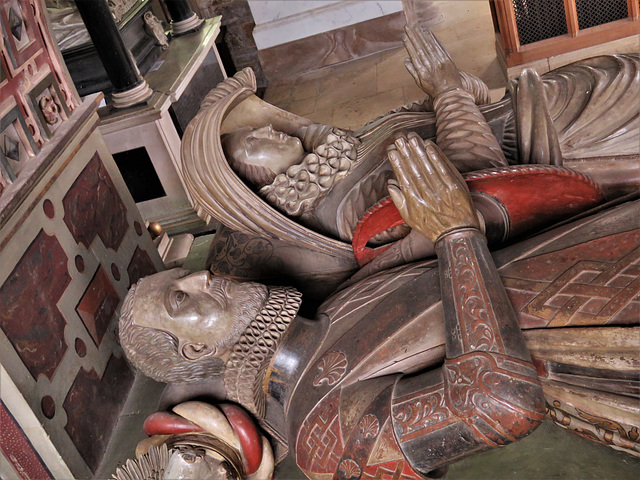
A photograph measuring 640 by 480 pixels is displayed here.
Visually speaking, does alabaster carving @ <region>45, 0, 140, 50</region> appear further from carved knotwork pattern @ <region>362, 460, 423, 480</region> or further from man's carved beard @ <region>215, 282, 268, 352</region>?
carved knotwork pattern @ <region>362, 460, 423, 480</region>

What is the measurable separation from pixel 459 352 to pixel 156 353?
1.02 meters

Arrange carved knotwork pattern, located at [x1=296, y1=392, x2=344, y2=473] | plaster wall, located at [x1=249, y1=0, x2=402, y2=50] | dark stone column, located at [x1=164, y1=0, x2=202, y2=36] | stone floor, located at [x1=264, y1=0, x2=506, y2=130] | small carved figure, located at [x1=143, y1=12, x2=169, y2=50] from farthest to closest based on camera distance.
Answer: plaster wall, located at [x1=249, y1=0, x2=402, y2=50] < dark stone column, located at [x1=164, y1=0, x2=202, y2=36] < stone floor, located at [x1=264, y1=0, x2=506, y2=130] < small carved figure, located at [x1=143, y1=12, x2=169, y2=50] < carved knotwork pattern, located at [x1=296, y1=392, x2=344, y2=473]

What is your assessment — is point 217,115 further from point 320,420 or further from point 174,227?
point 174,227

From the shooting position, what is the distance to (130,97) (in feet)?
15.6

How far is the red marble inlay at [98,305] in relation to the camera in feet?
9.59

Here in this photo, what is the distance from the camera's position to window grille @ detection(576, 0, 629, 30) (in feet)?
16.3

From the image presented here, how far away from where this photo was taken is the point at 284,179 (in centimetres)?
263

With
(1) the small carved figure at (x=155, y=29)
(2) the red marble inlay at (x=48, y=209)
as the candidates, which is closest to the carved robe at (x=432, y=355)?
(2) the red marble inlay at (x=48, y=209)

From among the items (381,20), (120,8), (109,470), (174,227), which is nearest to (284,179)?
(109,470)

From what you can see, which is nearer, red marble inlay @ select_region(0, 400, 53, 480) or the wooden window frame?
red marble inlay @ select_region(0, 400, 53, 480)

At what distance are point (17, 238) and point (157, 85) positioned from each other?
9.47 ft

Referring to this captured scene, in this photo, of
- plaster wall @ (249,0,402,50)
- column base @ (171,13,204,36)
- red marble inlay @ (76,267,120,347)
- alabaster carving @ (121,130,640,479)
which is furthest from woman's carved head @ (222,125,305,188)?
plaster wall @ (249,0,402,50)

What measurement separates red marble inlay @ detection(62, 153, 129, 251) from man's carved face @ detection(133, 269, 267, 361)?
0.97 m

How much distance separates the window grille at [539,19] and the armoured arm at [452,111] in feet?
8.53
